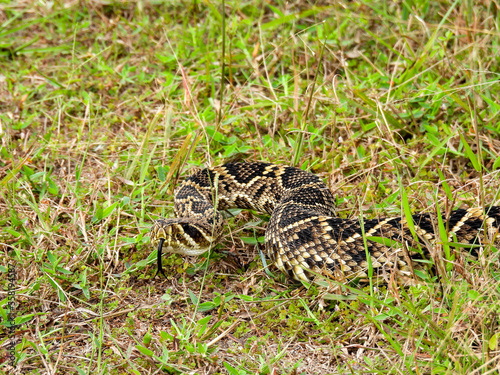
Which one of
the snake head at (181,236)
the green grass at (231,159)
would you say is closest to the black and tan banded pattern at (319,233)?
the snake head at (181,236)

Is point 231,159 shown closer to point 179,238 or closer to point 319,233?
point 179,238

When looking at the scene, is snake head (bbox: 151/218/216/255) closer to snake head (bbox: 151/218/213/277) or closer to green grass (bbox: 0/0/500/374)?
snake head (bbox: 151/218/213/277)

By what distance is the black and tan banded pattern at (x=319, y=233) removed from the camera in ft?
12.8

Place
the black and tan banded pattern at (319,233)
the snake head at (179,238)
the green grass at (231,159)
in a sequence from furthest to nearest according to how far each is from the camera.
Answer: the snake head at (179,238) → the black and tan banded pattern at (319,233) → the green grass at (231,159)

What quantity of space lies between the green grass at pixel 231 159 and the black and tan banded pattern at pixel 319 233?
0.58ft

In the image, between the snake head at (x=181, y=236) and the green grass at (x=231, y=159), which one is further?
the snake head at (x=181, y=236)

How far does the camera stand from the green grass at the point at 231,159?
359cm

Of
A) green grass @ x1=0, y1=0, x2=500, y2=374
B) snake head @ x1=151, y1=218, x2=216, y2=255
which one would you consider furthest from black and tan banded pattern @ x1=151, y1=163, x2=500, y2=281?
green grass @ x1=0, y1=0, x2=500, y2=374

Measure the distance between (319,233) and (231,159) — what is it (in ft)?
5.88

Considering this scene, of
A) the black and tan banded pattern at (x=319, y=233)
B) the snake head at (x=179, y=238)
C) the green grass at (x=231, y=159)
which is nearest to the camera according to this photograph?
the green grass at (x=231, y=159)

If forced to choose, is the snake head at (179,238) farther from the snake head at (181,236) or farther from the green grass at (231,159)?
the green grass at (231,159)

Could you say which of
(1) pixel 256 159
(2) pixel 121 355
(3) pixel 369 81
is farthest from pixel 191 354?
(3) pixel 369 81

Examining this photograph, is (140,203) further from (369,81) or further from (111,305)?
(369,81)

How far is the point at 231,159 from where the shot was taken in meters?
5.66
